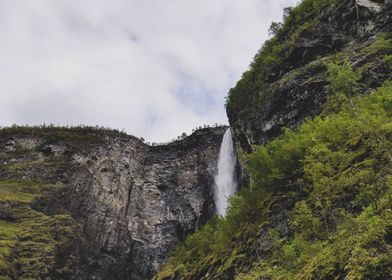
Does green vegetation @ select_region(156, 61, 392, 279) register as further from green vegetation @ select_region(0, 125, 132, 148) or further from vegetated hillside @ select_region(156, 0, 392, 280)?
green vegetation @ select_region(0, 125, 132, 148)

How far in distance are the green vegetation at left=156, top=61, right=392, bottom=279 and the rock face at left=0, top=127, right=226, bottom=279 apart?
2961 cm

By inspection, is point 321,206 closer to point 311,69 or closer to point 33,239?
point 311,69

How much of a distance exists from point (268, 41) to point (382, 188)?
4198cm

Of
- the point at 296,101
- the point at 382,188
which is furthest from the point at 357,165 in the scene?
the point at 296,101

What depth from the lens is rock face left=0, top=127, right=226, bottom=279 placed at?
205ft

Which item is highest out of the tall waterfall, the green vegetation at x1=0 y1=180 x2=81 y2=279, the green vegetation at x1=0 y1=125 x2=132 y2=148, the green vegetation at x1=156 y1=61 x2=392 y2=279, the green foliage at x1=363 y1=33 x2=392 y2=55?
the green vegetation at x1=0 y1=125 x2=132 y2=148

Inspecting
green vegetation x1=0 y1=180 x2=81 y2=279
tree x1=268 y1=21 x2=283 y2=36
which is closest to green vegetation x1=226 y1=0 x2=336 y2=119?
tree x1=268 y1=21 x2=283 y2=36

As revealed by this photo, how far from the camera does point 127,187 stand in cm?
7194

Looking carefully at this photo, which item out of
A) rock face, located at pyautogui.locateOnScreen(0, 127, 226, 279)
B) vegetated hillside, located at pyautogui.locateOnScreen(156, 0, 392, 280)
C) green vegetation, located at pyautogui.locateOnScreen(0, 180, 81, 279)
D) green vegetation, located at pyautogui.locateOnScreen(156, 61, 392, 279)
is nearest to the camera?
green vegetation, located at pyautogui.locateOnScreen(156, 61, 392, 279)

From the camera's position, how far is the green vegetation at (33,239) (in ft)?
149

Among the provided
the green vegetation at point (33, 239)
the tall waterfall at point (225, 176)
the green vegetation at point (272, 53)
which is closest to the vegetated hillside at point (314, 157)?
the green vegetation at point (272, 53)

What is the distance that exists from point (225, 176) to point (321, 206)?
48810 millimetres

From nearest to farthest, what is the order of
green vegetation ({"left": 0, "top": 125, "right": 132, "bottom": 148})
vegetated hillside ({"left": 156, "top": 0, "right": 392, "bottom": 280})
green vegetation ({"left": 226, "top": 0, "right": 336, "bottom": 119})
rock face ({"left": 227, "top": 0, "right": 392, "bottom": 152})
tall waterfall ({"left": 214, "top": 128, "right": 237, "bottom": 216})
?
vegetated hillside ({"left": 156, "top": 0, "right": 392, "bottom": 280}), rock face ({"left": 227, "top": 0, "right": 392, "bottom": 152}), green vegetation ({"left": 226, "top": 0, "right": 336, "bottom": 119}), tall waterfall ({"left": 214, "top": 128, "right": 237, "bottom": 216}), green vegetation ({"left": 0, "top": 125, "right": 132, "bottom": 148})

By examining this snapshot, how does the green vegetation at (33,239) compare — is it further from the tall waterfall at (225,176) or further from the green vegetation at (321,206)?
the tall waterfall at (225,176)
